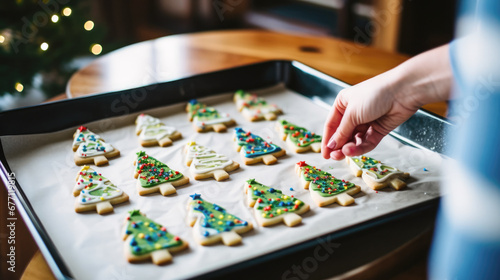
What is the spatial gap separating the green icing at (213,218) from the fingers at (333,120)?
0.33 m

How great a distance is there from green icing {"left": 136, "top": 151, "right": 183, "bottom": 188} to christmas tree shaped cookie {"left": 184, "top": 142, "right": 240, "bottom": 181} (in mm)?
55

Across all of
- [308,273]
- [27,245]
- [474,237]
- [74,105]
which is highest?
[474,237]

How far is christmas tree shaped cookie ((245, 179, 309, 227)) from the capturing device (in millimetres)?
1083

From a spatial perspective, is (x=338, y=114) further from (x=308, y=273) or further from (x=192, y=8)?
(x=192, y=8)

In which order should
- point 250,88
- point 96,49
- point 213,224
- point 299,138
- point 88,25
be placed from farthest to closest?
point 96,49 < point 88,25 < point 250,88 < point 299,138 < point 213,224

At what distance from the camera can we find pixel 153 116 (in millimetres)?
1571

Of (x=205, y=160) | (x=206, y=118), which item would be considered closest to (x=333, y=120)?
(x=205, y=160)

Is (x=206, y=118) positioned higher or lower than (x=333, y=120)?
lower

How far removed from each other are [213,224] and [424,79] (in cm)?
54

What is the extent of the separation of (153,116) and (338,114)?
25.6 inches

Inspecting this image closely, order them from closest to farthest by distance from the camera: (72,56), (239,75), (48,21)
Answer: (239,75)
(48,21)
(72,56)

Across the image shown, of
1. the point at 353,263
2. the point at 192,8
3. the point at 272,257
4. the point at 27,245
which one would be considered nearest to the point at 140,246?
the point at 272,257

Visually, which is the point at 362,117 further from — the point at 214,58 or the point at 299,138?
the point at 214,58

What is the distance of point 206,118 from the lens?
1.54 meters
